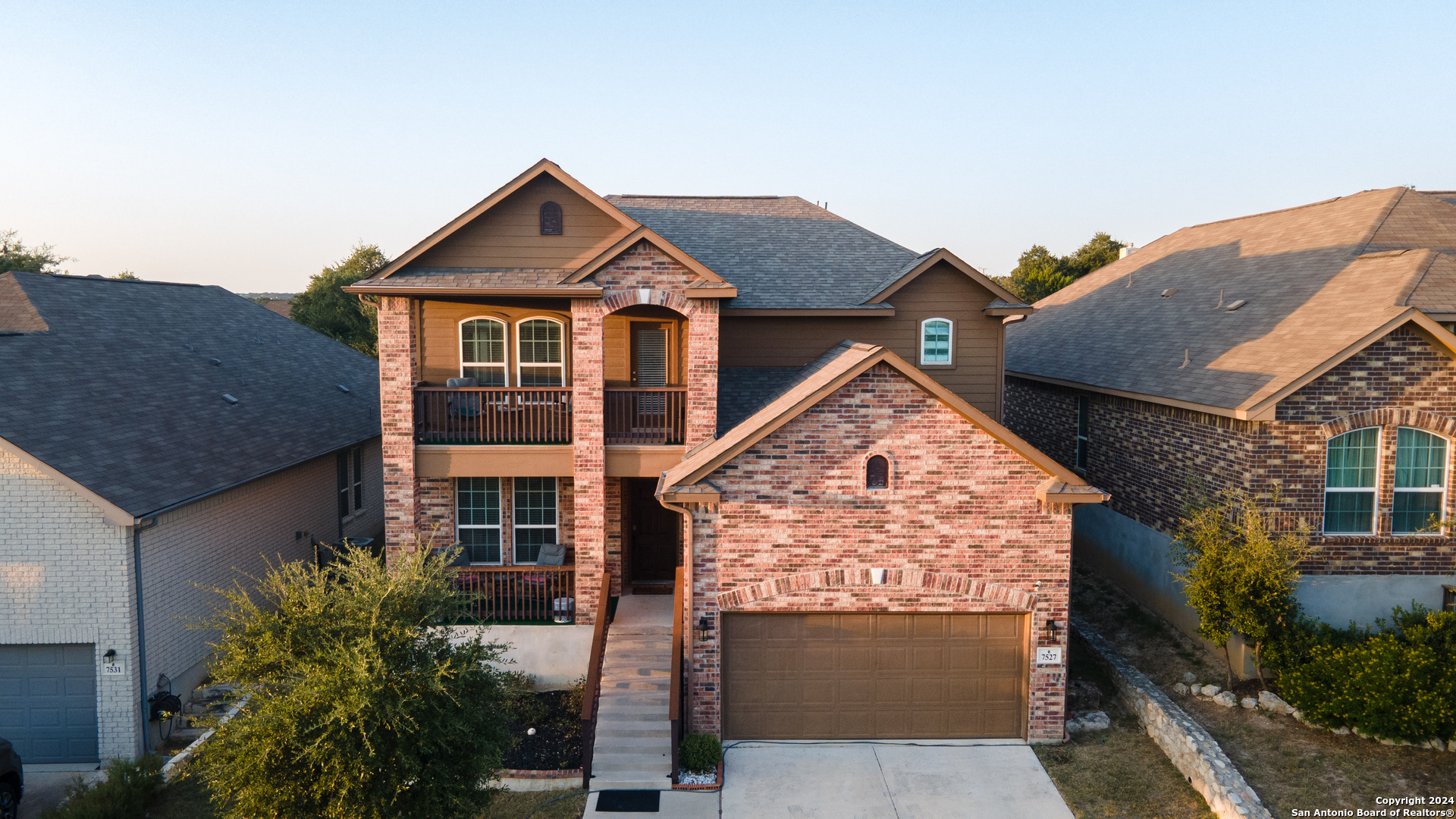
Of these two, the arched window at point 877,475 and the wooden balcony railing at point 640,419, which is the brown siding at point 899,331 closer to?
the wooden balcony railing at point 640,419

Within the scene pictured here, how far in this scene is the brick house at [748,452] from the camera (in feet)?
37.0

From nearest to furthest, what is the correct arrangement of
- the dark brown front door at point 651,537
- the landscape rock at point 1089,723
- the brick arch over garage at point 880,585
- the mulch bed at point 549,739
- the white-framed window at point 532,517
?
1. the mulch bed at point 549,739
2. the brick arch over garage at point 880,585
3. the landscape rock at point 1089,723
4. the white-framed window at point 532,517
5. the dark brown front door at point 651,537

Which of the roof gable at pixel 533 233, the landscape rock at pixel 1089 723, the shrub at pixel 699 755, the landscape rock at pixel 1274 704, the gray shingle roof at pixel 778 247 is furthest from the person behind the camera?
the gray shingle roof at pixel 778 247

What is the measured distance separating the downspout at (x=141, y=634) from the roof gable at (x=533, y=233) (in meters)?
5.55

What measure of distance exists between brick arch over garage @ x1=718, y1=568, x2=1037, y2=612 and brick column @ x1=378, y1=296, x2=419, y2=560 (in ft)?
20.1

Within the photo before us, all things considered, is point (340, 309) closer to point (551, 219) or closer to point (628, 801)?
point (551, 219)

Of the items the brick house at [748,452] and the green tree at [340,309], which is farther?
the green tree at [340,309]

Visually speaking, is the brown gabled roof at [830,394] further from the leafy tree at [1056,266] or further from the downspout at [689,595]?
the leafy tree at [1056,266]

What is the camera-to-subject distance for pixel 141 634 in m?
11.8

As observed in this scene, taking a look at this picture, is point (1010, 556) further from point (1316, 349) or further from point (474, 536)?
point (474, 536)

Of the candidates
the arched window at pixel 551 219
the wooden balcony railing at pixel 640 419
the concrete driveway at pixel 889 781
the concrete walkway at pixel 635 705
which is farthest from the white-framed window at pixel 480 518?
the concrete driveway at pixel 889 781

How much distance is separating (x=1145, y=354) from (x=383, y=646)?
1620 cm

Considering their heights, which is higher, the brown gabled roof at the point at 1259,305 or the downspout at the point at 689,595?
the brown gabled roof at the point at 1259,305

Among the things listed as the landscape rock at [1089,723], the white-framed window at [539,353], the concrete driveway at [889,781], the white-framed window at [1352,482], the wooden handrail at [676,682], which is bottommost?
the concrete driveway at [889,781]
